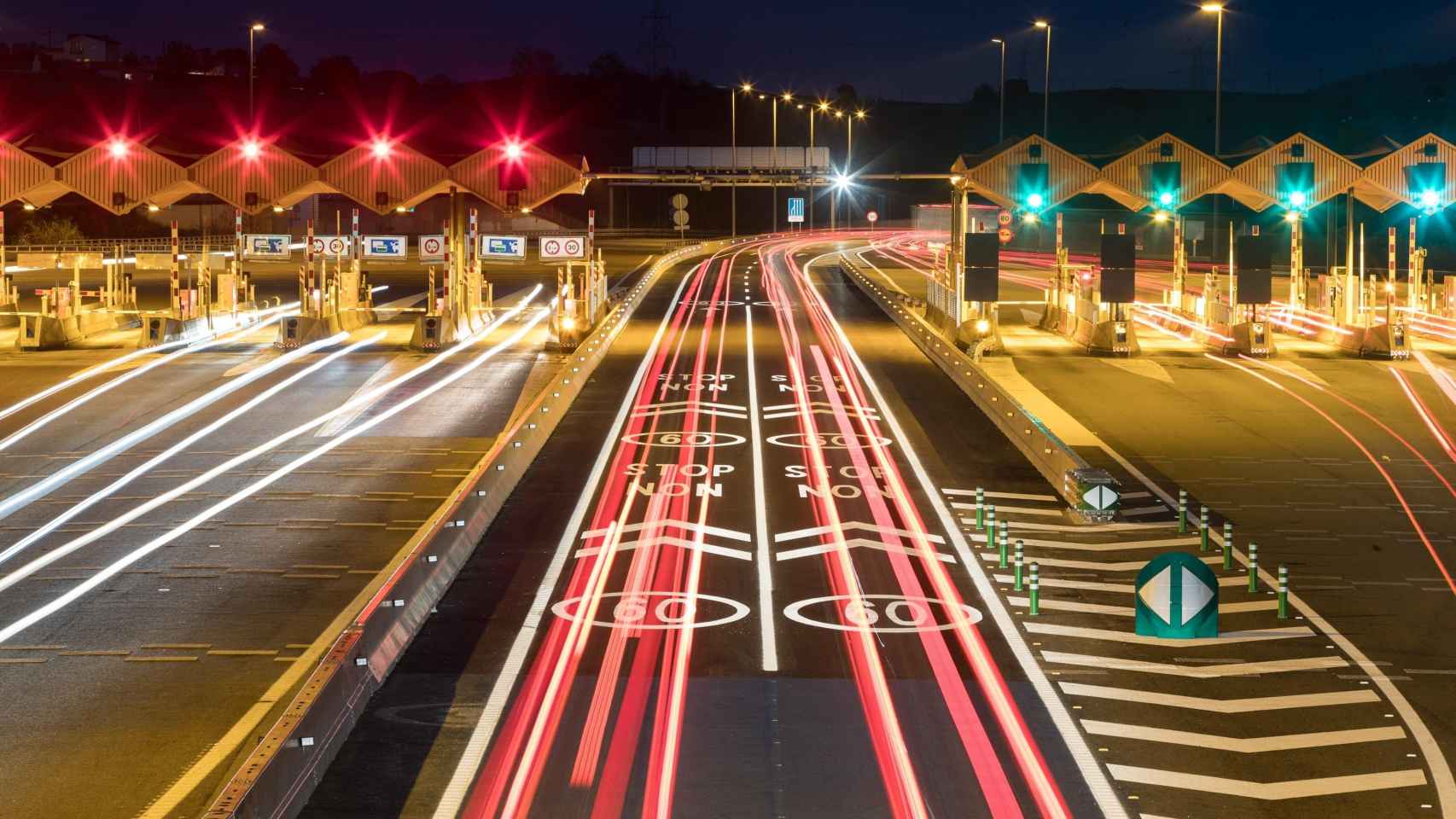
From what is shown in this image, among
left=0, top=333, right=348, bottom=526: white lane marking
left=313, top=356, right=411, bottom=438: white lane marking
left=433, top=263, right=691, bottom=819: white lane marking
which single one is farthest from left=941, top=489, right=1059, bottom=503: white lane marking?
left=0, top=333, right=348, bottom=526: white lane marking

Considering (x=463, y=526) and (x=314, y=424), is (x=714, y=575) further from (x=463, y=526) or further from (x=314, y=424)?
(x=314, y=424)

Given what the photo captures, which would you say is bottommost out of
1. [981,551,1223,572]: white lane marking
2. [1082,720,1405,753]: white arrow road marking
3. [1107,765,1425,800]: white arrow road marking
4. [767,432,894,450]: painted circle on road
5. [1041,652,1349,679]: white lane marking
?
[1107,765,1425,800]: white arrow road marking

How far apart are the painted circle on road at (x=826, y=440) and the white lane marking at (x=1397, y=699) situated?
26.3 ft

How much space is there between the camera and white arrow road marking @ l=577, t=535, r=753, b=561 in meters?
19.2

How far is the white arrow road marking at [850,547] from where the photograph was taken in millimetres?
19031

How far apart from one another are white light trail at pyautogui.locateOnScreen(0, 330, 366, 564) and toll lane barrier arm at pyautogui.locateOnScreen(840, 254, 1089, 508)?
1238 cm

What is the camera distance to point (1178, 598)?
1528 cm

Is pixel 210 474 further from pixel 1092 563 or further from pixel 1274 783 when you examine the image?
pixel 1274 783

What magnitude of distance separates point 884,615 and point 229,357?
27.3 meters

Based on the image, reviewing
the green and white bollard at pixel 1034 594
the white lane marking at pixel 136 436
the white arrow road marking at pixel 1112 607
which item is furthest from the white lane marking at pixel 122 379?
the green and white bollard at pixel 1034 594

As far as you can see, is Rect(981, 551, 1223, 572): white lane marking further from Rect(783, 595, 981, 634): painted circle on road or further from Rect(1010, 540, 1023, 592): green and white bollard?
Rect(783, 595, 981, 634): painted circle on road

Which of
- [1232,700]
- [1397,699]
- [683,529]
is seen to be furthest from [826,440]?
[1397,699]

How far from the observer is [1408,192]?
4438 cm

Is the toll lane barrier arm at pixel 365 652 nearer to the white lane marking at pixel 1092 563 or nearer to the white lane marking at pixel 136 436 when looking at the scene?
the white lane marking at pixel 136 436
